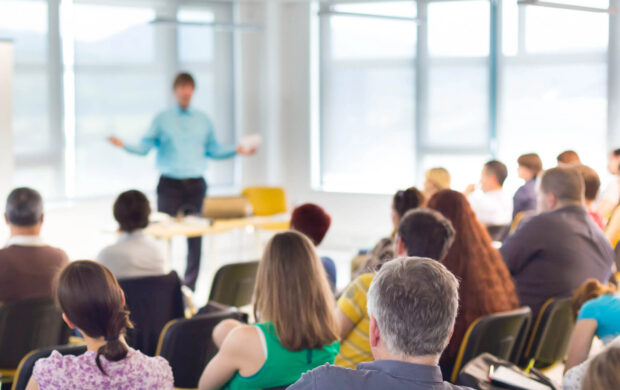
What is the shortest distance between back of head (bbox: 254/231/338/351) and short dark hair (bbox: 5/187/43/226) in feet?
5.60

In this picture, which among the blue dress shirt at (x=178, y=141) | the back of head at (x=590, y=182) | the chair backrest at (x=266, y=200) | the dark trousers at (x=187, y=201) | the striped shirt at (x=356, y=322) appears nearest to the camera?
the striped shirt at (x=356, y=322)

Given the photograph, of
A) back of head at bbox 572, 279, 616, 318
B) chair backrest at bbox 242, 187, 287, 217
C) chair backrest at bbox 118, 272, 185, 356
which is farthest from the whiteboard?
back of head at bbox 572, 279, 616, 318

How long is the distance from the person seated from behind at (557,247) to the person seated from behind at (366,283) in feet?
3.65

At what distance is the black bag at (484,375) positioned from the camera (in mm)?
2951

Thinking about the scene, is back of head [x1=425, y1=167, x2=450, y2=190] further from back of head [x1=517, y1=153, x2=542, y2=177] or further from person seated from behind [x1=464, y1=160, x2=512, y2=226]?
back of head [x1=517, y1=153, x2=542, y2=177]

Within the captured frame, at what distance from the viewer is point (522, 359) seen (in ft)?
14.5

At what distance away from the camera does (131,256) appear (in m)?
4.46

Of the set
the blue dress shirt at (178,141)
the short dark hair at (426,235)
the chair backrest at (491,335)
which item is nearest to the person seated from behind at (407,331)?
the short dark hair at (426,235)

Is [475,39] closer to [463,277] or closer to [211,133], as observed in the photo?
[211,133]

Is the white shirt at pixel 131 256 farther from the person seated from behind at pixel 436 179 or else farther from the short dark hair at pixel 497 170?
the short dark hair at pixel 497 170

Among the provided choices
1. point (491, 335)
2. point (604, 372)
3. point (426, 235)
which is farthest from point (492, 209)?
point (604, 372)

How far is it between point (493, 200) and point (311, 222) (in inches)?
116

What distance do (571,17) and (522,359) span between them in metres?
5.77

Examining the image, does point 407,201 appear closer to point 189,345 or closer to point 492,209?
point 189,345
